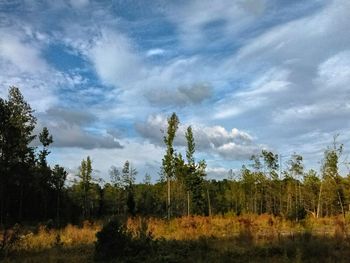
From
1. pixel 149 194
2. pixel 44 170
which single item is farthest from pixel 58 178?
pixel 149 194

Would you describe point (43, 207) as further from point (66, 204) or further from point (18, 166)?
point (18, 166)

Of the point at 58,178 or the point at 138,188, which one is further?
the point at 138,188

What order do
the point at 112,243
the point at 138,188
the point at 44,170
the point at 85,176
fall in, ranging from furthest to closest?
the point at 138,188
the point at 85,176
the point at 44,170
the point at 112,243

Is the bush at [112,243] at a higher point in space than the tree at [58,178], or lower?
lower

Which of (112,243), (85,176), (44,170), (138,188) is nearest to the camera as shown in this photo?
(112,243)

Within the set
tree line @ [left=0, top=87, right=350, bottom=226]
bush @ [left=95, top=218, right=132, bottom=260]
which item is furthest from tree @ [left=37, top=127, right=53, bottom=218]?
bush @ [left=95, top=218, right=132, bottom=260]

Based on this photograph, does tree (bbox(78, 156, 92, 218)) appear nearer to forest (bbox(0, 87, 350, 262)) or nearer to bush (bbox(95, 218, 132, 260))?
forest (bbox(0, 87, 350, 262))

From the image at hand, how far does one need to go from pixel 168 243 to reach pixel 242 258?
390 cm

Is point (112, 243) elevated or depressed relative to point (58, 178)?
depressed

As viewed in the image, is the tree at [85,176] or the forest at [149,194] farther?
the tree at [85,176]

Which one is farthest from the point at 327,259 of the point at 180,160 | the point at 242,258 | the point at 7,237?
the point at 180,160

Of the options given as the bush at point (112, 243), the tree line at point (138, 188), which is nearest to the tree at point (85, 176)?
the tree line at point (138, 188)

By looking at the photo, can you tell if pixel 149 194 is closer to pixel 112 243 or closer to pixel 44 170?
pixel 44 170

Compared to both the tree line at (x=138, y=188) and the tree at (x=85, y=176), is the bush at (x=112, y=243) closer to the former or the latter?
the tree line at (x=138, y=188)
